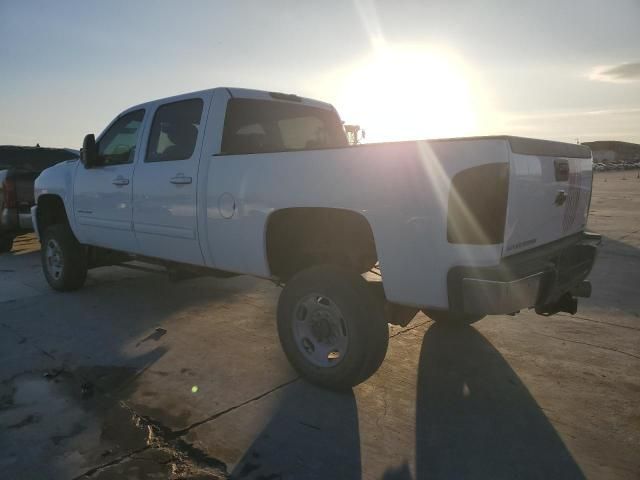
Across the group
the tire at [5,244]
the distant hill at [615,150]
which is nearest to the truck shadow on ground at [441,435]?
the tire at [5,244]

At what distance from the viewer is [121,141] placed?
4867mm

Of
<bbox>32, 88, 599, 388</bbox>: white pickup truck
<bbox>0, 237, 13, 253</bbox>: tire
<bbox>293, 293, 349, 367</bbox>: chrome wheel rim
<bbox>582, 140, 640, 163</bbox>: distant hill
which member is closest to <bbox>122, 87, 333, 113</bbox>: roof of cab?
<bbox>32, 88, 599, 388</bbox>: white pickup truck

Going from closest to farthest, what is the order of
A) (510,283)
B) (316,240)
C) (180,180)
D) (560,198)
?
(510,283) → (560,198) → (316,240) → (180,180)

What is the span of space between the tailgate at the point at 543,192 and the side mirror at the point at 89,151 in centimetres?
423

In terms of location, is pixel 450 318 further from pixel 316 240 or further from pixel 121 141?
pixel 121 141

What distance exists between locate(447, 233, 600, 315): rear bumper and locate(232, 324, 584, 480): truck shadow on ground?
71cm

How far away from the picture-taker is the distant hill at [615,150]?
160m

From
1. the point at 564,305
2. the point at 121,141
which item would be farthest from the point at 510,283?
the point at 121,141

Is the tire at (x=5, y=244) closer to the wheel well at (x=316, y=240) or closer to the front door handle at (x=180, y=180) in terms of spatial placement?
the front door handle at (x=180, y=180)

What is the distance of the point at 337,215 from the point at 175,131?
1.97m

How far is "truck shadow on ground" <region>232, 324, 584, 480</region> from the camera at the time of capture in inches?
90.0

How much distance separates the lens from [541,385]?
3.17 metres

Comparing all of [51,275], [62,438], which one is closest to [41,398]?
[62,438]

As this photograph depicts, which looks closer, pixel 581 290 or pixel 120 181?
pixel 581 290
